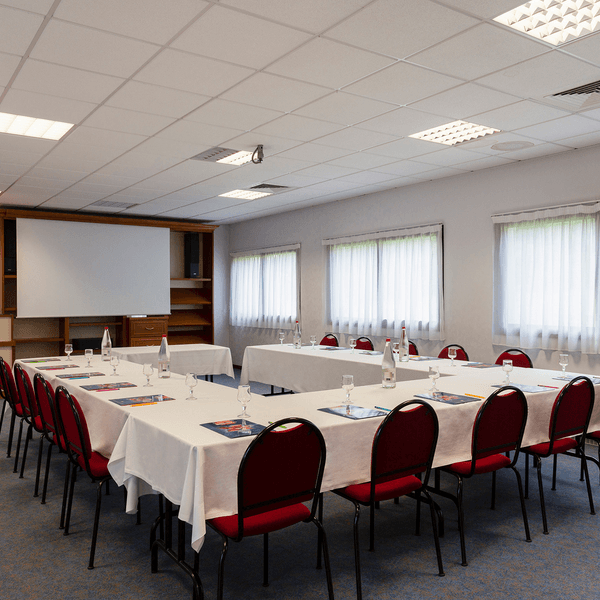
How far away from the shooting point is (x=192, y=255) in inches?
412

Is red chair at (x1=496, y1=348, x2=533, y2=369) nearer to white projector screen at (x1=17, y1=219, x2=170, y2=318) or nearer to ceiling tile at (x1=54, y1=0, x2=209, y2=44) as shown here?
ceiling tile at (x1=54, y1=0, x2=209, y2=44)

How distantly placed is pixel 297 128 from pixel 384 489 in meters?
3.21

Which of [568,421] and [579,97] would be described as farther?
[579,97]

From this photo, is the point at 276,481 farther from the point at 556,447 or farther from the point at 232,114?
the point at 232,114

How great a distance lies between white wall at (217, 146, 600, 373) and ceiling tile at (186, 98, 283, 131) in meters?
3.02

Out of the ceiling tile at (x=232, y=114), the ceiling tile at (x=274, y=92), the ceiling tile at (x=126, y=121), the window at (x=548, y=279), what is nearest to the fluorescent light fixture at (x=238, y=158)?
the ceiling tile at (x=232, y=114)

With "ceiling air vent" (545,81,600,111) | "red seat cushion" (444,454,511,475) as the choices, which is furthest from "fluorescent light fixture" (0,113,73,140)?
"red seat cushion" (444,454,511,475)

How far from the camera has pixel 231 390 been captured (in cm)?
365

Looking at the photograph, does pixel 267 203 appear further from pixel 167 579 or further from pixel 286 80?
pixel 167 579

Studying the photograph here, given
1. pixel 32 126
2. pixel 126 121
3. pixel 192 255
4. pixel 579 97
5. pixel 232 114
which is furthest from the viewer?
pixel 192 255

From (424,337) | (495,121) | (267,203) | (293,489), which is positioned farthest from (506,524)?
(267,203)

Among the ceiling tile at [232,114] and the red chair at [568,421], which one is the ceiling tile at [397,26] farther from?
the red chair at [568,421]

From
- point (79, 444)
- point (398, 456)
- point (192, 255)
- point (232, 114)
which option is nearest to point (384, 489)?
point (398, 456)

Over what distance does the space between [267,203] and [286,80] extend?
16.4ft
